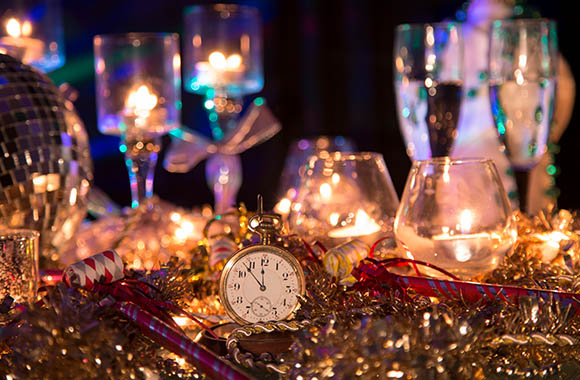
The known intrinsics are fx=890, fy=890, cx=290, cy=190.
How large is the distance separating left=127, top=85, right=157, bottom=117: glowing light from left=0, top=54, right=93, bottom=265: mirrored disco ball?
0.15 m

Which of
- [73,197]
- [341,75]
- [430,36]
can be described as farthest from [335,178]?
[341,75]

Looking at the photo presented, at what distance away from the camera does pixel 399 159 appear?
4059mm

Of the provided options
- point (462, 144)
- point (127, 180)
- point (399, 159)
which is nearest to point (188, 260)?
point (462, 144)

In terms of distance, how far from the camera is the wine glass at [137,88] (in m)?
1.57

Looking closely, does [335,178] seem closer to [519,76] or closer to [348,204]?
[348,204]

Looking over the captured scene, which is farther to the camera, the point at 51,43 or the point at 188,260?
the point at 51,43

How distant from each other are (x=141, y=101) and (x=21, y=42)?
0.97 ft

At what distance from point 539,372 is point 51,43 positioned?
120 centimetres

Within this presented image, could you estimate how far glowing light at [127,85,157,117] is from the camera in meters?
1.59

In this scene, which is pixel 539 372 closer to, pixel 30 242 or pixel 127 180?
pixel 30 242

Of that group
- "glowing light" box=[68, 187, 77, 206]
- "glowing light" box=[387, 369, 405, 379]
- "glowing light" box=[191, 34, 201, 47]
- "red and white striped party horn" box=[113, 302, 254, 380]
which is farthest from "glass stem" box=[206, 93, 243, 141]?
"glowing light" box=[387, 369, 405, 379]

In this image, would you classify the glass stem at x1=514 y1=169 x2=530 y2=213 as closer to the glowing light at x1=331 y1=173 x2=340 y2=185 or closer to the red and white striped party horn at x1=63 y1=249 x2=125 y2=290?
the glowing light at x1=331 y1=173 x2=340 y2=185

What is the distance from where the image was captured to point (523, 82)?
142cm

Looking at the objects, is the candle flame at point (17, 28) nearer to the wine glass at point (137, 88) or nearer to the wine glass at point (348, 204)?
the wine glass at point (137, 88)
